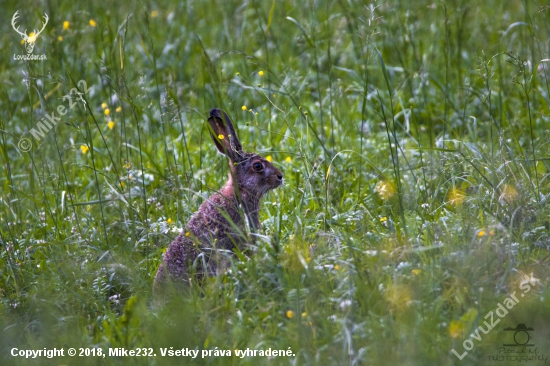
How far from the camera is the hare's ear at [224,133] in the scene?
493 cm

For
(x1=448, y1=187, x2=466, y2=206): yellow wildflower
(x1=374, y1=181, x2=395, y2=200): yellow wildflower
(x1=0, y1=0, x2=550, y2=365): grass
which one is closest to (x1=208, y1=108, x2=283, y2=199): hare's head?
(x1=0, y1=0, x2=550, y2=365): grass

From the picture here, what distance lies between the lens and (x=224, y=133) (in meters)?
5.00

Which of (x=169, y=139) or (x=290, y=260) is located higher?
(x=169, y=139)

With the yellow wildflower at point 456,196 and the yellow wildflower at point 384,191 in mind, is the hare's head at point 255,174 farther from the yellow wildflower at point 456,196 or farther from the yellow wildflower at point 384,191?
the yellow wildflower at point 456,196

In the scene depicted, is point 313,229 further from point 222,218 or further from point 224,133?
point 224,133

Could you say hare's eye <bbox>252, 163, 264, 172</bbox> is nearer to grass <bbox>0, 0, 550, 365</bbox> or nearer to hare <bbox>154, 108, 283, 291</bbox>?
hare <bbox>154, 108, 283, 291</bbox>

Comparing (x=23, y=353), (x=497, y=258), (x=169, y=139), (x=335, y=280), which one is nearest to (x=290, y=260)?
(x=335, y=280)

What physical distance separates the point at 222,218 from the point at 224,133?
638mm

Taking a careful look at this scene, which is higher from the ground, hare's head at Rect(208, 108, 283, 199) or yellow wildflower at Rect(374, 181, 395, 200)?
hare's head at Rect(208, 108, 283, 199)

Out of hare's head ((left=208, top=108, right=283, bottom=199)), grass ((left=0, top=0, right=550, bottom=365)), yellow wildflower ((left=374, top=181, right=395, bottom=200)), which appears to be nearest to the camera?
grass ((left=0, top=0, right=550, bottom=365))

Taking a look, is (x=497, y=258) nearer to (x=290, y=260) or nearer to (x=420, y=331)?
(x=420, y=331)

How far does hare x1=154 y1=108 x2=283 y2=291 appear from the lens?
14.3 ft

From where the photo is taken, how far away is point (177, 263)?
14.7ft

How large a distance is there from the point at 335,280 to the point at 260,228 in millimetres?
1188
